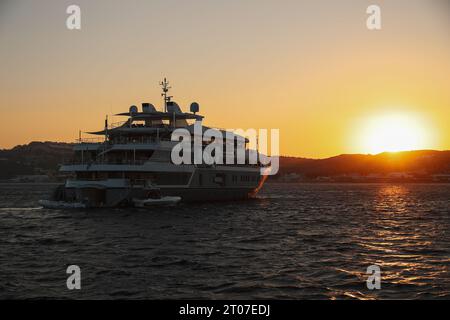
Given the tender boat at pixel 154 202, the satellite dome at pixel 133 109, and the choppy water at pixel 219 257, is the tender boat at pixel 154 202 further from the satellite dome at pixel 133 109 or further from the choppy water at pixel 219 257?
the satellite dome at pixel 133 109

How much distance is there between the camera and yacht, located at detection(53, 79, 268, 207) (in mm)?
50562

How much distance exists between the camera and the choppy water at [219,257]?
720 inches

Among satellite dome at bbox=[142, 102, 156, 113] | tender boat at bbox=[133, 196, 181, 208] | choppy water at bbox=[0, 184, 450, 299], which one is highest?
satellite dome at bbox=[142, 102, 156, 113]

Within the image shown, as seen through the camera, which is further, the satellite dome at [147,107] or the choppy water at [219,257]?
the satellite dome at [147,107]

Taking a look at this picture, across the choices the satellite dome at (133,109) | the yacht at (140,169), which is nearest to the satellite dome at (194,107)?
the yacht at (140,169)

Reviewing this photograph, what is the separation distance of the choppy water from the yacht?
739cm

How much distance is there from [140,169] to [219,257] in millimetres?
27289

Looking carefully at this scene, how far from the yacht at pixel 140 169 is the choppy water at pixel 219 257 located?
7.39 metres

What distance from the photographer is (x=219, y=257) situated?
2498 centimetres

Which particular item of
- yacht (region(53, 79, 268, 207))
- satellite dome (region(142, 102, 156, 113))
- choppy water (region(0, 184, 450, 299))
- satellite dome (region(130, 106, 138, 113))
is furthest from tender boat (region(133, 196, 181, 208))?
satellite dome (region(130, 106, 138, 113))

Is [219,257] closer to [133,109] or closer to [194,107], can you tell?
[194,107]

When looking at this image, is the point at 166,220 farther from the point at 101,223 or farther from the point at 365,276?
the point at 365,276

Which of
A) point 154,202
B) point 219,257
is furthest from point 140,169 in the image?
point 219,257

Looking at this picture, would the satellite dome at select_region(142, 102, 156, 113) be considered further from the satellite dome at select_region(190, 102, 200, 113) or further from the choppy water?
the choppy water
